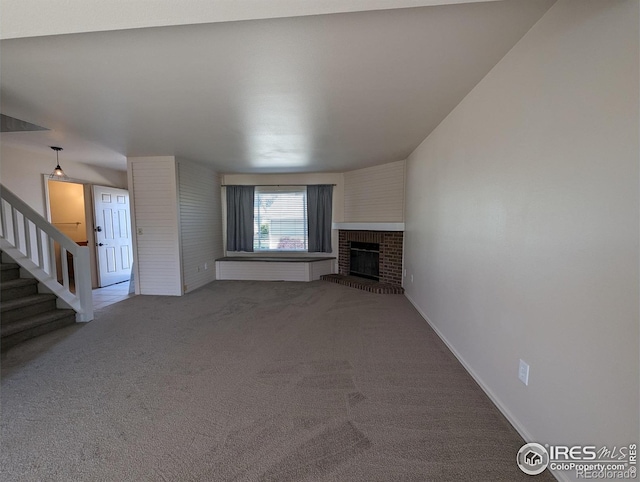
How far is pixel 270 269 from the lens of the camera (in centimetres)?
566

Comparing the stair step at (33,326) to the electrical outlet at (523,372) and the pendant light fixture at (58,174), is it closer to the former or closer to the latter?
the pendant light fixture at (58,174)

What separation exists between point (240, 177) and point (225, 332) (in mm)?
3862

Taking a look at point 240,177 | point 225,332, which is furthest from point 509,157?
point 240,177

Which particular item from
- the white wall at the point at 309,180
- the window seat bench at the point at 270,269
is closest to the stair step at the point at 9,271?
the window seat bench at the point at 270,269

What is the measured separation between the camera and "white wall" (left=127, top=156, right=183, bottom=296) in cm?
440

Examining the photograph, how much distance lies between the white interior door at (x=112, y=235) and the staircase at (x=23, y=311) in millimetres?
1855

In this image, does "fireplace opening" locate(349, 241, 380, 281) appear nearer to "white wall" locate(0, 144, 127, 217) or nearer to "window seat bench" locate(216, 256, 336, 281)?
"window seat bench" locate(216, 256, 336, 281)

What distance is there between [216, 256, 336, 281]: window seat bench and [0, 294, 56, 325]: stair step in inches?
107

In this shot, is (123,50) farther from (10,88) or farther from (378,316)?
(378,316)

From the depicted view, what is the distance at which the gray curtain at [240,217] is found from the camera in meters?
6.00

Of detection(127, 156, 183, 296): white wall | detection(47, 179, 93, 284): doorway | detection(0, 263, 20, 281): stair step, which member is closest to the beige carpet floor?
detection(0, 263, 20, 281): stair step

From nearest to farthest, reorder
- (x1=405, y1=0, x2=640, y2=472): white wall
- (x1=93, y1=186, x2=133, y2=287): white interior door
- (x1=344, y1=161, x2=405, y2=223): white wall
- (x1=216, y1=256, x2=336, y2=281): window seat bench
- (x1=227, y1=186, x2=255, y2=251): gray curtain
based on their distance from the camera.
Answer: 1. (x1=405, y1=0, x2=640, y2=472): white wall
2. (x1=344, y1=161, x2=405, y2=223): white wall
3. (x1=93, y1=186, x2=133, y2=287): white interior door
4. (x1=216, y1=256, x2=336, y2=281): window seat bench
5. (x1=227, y1=186, x2=255, y2=251): gray curtain

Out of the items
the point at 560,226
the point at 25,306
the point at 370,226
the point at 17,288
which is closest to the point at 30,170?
the point at 17,288

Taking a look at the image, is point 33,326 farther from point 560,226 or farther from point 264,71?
point 560,226
